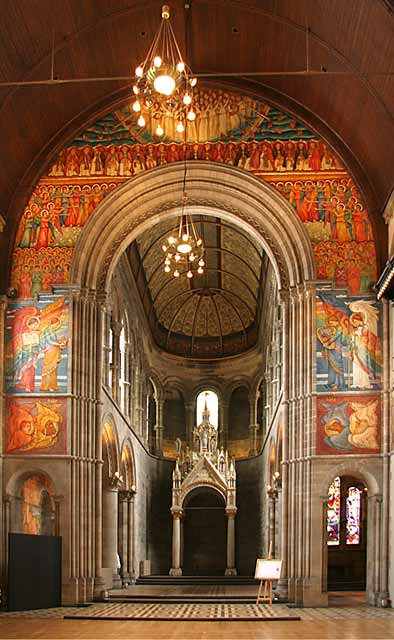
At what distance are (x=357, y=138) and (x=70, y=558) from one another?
13438 millimetres

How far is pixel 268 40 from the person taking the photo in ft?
82.6

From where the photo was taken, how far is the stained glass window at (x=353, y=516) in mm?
37562

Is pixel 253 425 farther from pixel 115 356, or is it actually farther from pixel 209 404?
pixel 115 356

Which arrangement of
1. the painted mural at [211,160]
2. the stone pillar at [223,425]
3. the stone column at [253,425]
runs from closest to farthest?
the painted mural at [211,160] → the stone column at [253,425] → the stone pillar at [223,425]

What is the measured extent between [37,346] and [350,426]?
864 cm

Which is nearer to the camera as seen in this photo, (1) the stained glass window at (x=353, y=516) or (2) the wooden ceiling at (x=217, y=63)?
(2) the wooden ceiling at (x=217, y=63)

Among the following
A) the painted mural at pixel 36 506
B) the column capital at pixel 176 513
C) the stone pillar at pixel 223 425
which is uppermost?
the stone pillar at pixel 223 425

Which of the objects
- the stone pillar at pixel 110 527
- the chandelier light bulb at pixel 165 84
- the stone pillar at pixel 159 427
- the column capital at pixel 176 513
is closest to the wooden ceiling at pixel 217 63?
the chandelier light bulb at pixel 165 84

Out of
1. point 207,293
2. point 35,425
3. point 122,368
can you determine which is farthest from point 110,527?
point 207,293

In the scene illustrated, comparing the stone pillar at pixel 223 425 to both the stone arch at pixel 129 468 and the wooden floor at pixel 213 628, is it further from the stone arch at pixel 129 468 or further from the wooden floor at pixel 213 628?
the wooden floor at pixel 213 628

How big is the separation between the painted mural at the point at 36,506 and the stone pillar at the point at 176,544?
10628mm

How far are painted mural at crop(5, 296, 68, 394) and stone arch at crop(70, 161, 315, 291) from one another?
1.14 meters

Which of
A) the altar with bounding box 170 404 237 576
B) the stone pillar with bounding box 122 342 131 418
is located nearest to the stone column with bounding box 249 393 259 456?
the altar with bounding box 170 404 237 576

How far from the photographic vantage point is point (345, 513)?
3759 centimetres
